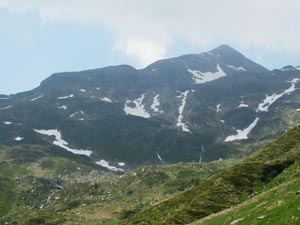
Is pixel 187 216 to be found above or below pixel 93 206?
above

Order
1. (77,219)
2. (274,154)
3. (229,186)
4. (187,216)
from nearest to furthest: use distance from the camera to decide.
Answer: (187,216), (229,186), (274,154), (77,219)

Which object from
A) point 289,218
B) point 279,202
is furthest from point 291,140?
point 289,218

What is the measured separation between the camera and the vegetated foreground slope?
7425 centimetres

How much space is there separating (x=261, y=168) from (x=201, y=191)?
12376mm

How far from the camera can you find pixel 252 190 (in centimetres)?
7738

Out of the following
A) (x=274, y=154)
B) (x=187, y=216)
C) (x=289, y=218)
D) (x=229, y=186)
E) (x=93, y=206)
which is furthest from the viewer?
(x=93, y=206)

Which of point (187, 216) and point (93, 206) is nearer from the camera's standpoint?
point (187, 216)

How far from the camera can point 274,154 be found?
100000 mm

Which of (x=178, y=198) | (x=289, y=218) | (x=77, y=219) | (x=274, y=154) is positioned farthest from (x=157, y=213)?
(x=77, y=219)

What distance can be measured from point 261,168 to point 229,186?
8.20 metres

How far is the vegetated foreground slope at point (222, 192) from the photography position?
2923 inches

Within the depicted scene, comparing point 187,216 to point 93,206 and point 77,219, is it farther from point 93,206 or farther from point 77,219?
point 93,206

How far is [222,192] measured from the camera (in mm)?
79125

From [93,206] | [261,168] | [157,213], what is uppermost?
[261,168]
